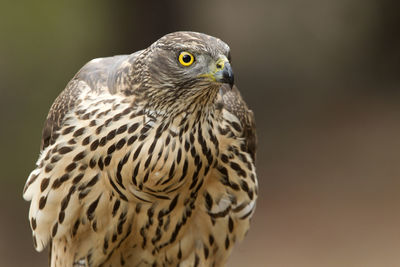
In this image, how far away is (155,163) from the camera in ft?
16.2

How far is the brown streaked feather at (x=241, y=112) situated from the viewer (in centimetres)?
556

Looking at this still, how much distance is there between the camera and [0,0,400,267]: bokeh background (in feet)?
34.7

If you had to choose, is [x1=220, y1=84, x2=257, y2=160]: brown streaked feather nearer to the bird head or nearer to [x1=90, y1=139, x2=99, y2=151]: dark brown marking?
the bird head

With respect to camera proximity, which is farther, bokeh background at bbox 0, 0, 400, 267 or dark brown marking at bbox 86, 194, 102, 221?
bokeh background at bbox 0, 0, 400, 267

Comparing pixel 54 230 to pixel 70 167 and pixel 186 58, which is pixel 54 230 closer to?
pixel 70 167

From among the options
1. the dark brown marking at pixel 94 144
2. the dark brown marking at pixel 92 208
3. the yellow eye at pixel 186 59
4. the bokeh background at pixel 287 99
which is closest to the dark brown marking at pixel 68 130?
the dark brown marking at pixel 94 144

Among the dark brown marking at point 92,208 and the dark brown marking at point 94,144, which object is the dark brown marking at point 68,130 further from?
the dark brown marking at point 92,208

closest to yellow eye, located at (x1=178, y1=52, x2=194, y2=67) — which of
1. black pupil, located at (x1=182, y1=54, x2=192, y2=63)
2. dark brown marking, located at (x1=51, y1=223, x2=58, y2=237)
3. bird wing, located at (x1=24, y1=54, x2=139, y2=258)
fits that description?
black pupil, located at (x1=182, y1=54, x2=192, y2=63)

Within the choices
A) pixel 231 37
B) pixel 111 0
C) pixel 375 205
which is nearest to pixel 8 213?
pixel 111 0

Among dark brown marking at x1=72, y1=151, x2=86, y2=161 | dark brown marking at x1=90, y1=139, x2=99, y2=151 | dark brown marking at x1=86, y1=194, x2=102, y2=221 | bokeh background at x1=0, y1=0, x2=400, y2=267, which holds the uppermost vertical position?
dark brown marking at x1=90, y1=139, x2=99, y2=151

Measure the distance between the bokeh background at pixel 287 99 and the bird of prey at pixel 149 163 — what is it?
4.94 metres

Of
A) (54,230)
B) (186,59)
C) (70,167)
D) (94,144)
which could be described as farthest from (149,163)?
(54,230)

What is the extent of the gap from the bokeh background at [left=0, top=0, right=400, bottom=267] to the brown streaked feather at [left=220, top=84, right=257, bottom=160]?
4886 mm

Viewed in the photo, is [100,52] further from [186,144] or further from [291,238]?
[186,144]
